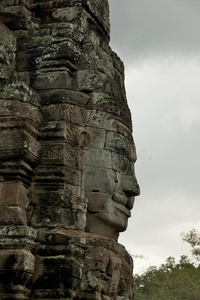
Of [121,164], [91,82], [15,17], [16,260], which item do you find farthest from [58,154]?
[15,17]

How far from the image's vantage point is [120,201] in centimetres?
907

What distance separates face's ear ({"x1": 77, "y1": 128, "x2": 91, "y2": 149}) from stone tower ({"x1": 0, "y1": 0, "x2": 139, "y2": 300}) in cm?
1

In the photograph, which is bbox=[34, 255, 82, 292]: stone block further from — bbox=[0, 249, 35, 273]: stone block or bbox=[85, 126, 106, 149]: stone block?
bbox=[85, 126, 106, 149]: stone block

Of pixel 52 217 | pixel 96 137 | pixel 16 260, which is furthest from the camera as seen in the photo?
pixel 96 137

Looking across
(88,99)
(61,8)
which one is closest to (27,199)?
(88,99)

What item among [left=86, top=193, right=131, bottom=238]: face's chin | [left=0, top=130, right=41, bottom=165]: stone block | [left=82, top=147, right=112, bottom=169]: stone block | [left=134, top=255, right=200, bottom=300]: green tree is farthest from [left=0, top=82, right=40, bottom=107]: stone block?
[left=134, top=255, right=200, bottom=300]: green tree

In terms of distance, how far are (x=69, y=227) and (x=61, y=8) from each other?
320 centimetres

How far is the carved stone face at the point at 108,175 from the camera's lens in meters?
8.94

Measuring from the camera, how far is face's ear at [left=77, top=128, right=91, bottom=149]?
29.5 ft

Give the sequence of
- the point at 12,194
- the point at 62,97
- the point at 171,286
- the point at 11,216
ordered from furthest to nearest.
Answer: the point at 171,286 < the point at 62,97 < the point at 12,194 < the point at 11,216

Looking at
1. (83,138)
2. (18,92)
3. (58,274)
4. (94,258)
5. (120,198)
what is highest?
(18,92)

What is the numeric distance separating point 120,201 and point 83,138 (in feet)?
3.19

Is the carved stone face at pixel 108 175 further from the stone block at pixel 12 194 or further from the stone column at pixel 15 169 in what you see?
the stone block at pixel 12 194

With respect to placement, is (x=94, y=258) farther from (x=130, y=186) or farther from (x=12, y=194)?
(x=12, y=194)
